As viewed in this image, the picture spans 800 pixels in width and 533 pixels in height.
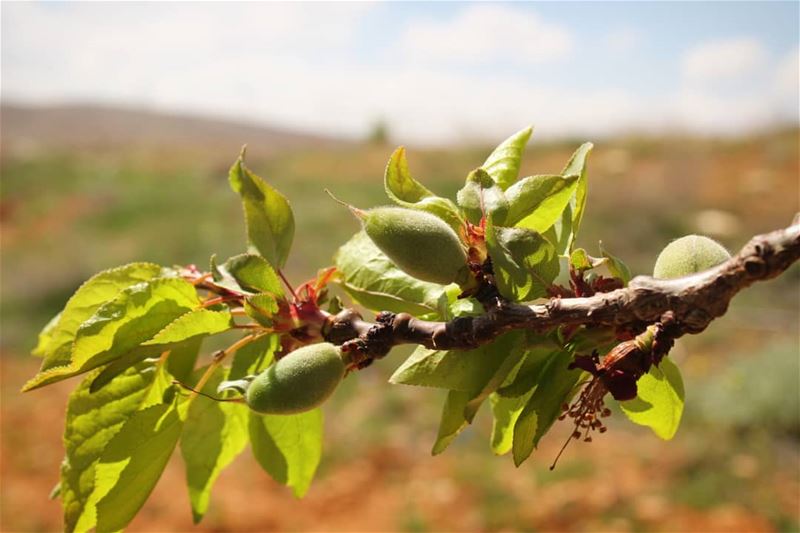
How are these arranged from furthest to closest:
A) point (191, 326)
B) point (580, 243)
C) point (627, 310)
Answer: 1. point (580, 243)
2. point (191, 326)
3. point (627, 310)

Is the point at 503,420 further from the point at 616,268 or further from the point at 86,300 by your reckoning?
the point at 86,300

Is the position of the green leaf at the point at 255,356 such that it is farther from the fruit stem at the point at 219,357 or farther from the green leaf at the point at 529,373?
the green leaf at the point at 529,373

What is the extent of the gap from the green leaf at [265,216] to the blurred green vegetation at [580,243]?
2.84 meters

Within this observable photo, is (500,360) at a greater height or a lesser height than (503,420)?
greater

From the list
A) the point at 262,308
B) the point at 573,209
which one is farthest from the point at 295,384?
the point at 573,209

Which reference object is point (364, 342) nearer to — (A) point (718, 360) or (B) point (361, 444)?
(B) point (361, 444)

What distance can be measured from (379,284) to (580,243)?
10015 mm

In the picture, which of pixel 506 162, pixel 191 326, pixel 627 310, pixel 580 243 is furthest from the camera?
pixel 580 243

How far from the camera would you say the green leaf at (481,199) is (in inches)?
26.8

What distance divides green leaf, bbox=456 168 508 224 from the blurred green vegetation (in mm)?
2818

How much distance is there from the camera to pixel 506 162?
0.79 metres

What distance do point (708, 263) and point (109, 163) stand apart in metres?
17.9

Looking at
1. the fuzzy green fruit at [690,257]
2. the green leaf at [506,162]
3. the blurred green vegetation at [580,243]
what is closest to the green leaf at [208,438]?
the green leaf at [506,162]

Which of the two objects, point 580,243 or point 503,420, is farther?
point 580,243
